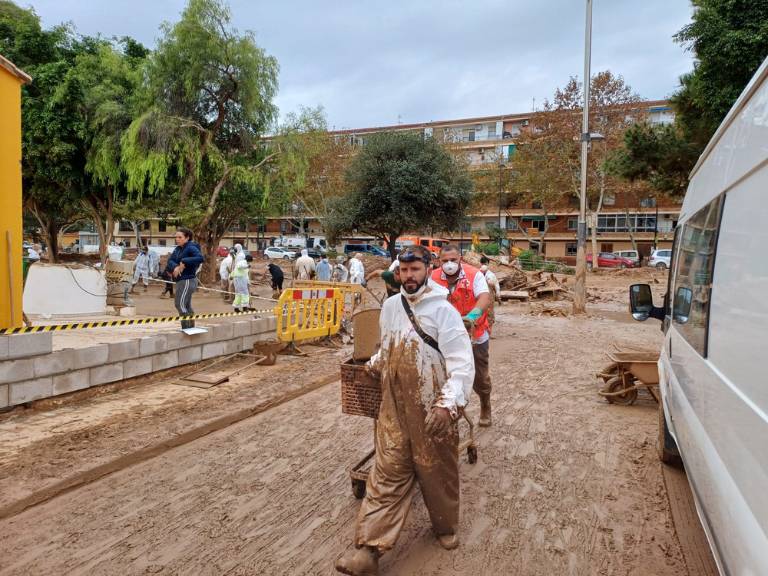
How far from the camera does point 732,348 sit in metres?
1.97

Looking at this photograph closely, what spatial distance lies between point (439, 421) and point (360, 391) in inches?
31.9

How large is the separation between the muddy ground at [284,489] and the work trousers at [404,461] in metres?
0.37

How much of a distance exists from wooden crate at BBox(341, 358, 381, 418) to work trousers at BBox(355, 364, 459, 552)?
1.08 feet

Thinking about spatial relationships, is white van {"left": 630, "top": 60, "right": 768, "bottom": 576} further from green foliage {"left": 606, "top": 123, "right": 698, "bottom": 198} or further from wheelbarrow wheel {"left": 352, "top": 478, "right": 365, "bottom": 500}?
green foliage {"left": 606, "top": 123, "right": 698, "bottom": 198}

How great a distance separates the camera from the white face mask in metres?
5.07

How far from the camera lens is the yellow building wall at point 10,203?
6.60 m

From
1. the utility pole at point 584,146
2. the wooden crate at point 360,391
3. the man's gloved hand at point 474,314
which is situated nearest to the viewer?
the wooden crate at point 360,391

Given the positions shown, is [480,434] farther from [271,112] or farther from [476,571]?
[271,112]

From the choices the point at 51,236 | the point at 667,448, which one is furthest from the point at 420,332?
the point at 51,236

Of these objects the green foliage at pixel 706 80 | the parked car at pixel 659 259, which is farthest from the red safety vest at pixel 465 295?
the parked car at pixel 659 259

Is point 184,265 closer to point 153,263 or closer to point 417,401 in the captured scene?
point 417,401

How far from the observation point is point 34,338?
571cm

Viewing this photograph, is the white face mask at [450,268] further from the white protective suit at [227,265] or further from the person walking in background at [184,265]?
the white protective suit at [227,265]

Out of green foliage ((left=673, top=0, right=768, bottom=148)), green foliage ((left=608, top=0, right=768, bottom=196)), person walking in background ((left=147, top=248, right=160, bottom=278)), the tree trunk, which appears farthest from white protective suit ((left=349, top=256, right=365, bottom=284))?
the tree trunk
